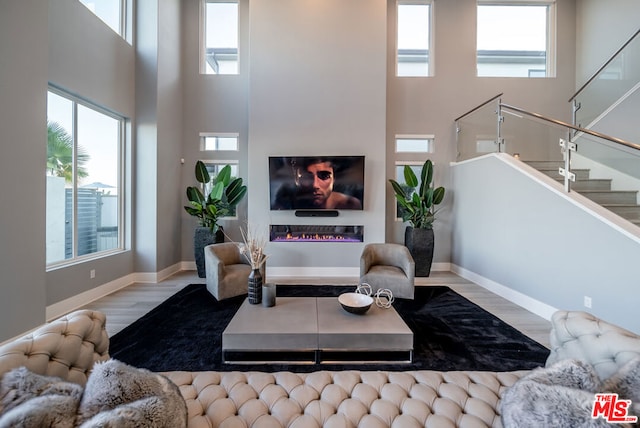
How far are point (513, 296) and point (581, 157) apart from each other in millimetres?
2103

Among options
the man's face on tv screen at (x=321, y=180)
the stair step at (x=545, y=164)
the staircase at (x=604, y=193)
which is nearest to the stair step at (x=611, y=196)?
the staircase at (x=604, y=193)

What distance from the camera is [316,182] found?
17.4 feet

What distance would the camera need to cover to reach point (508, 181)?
14.3 feet

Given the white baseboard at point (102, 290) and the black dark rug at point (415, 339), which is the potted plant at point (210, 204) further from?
the black dark rug at point (415, 339)

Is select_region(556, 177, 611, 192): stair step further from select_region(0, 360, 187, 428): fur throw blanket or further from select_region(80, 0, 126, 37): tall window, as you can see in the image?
select_region(80, 0, 126, 37): tall window

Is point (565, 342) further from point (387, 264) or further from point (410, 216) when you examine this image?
point (410, 216)

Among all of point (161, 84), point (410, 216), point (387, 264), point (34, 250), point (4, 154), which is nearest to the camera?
point (4, 154)

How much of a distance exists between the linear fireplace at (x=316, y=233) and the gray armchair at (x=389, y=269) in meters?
1.02

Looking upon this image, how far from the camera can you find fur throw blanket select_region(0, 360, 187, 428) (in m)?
0.88

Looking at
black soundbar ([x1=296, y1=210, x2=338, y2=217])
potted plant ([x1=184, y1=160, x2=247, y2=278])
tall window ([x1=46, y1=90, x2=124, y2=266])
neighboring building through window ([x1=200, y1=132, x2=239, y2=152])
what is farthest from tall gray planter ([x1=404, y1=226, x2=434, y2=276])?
tall window ([x1=46, y1=90, x2=124, y2=266])

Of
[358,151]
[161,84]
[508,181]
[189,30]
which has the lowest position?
[508,181]

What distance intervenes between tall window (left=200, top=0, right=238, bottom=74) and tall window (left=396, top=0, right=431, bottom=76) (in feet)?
11.8

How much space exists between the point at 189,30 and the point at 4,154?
469cm

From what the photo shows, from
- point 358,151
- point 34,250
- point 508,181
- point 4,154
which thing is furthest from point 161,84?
point 508,181
